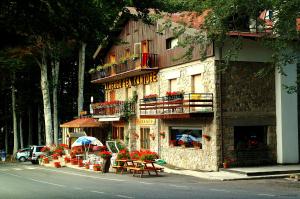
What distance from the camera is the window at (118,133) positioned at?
3856cm

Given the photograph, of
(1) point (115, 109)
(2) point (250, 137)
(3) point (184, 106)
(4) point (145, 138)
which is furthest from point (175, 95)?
(1) point (115, 109)

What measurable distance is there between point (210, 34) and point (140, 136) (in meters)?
14.7

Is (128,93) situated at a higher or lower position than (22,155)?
higher

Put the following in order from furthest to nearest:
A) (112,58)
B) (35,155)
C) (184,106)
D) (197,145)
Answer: (35,155)
(112,58)
(197,145)
(184,106)

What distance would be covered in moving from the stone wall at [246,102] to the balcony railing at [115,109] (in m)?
10.6

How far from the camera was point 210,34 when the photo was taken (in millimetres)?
22609

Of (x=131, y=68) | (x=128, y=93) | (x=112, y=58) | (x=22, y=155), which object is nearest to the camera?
(x=131, y=68)

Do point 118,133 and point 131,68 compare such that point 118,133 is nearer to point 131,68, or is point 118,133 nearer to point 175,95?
point 131,68

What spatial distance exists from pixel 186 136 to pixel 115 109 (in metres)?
9.42

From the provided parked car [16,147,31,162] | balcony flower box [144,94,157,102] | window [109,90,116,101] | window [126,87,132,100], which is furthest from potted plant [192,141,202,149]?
parked car [16,147,31,162]

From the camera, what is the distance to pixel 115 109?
1490 inches

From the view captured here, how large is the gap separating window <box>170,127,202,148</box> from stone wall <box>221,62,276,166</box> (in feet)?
6.97

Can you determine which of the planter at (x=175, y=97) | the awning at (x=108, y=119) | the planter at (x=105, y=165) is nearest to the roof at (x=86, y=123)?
the awning at (x=108, y=119)

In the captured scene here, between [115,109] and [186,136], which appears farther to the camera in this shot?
[115,109]
